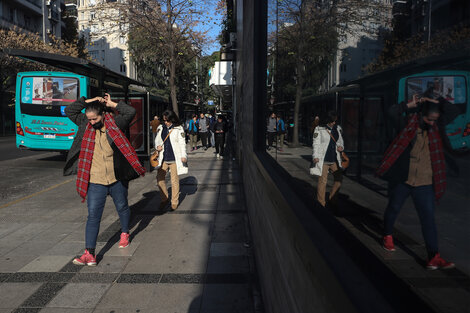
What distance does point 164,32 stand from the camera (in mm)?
23031

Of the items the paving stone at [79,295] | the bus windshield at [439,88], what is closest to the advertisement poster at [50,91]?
the paving stone at [79,295]

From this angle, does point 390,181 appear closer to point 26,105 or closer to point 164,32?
point 26,105

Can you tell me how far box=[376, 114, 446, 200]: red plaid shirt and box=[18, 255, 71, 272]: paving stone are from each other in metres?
4.09

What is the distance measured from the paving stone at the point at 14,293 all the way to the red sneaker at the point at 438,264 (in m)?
3.49

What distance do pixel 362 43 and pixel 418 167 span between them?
374 mm

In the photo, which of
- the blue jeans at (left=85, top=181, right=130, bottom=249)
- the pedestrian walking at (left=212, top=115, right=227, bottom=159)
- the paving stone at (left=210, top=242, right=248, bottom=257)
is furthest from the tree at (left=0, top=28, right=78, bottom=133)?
the paving stone at (left=210, top=242, right=248, bottom=257)

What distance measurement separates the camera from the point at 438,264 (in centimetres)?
64

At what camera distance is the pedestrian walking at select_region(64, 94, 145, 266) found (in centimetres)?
421

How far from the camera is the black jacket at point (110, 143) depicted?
4.39 metres

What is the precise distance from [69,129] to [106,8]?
10.7 metres

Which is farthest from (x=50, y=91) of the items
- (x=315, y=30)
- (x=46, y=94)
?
(x=315, y=30)

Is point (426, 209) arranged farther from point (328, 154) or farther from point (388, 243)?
point (328, 154)

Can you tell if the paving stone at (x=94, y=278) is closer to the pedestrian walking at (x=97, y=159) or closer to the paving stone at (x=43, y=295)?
the paving stone at (x=43, y=295)

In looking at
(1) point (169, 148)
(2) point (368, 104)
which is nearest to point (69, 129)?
(1) point (169, 148)
